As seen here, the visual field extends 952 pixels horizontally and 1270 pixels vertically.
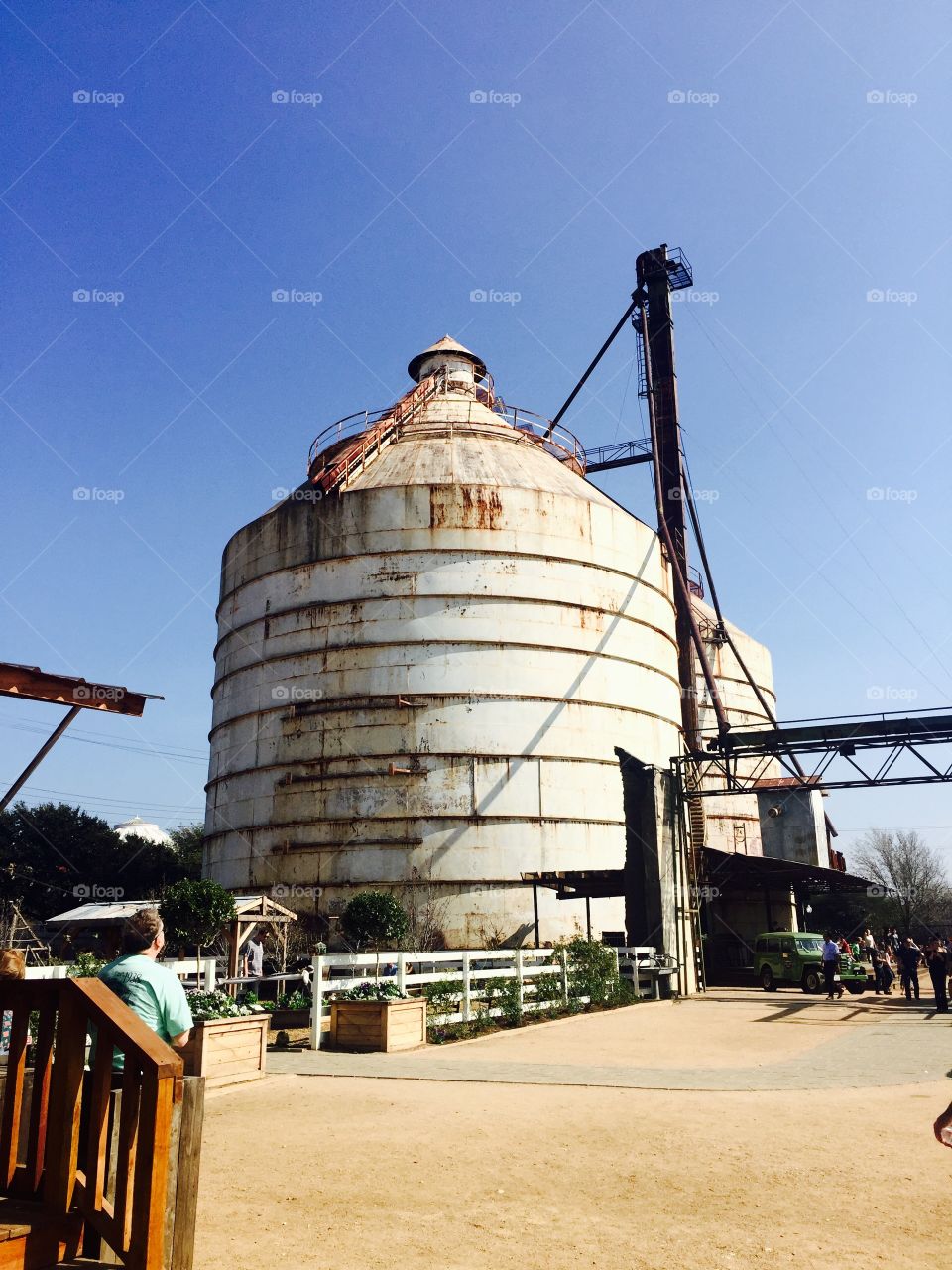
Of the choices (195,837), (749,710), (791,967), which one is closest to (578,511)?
(791,967)

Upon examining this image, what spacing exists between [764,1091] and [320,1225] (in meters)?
5.95

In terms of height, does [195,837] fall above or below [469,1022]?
above

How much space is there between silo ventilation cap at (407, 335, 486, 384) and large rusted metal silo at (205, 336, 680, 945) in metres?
9.70

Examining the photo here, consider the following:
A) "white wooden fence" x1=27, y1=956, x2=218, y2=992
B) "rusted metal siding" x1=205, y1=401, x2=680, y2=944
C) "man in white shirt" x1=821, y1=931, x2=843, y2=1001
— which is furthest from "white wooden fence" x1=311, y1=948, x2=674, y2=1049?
"rusted metal siding" x1=205, y1=401, x2=680, y2=944

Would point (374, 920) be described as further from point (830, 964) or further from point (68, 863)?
point (68, 863)

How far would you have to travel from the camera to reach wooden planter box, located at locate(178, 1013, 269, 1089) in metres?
10.4

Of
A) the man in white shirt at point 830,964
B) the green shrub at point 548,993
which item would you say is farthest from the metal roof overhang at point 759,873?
the green shrub at point 548,993

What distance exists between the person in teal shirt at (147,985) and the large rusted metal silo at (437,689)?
22.3 metres

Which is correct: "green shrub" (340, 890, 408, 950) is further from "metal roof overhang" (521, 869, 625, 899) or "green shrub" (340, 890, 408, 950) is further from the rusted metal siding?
"metal roof overhang" (521, 869, 625, 899)

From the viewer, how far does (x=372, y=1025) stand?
13.6 meters

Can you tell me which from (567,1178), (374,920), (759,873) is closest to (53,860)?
(374,920)

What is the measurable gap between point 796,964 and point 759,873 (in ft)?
14.7

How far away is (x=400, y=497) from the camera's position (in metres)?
29.8

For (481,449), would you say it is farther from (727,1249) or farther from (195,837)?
(195,837)
